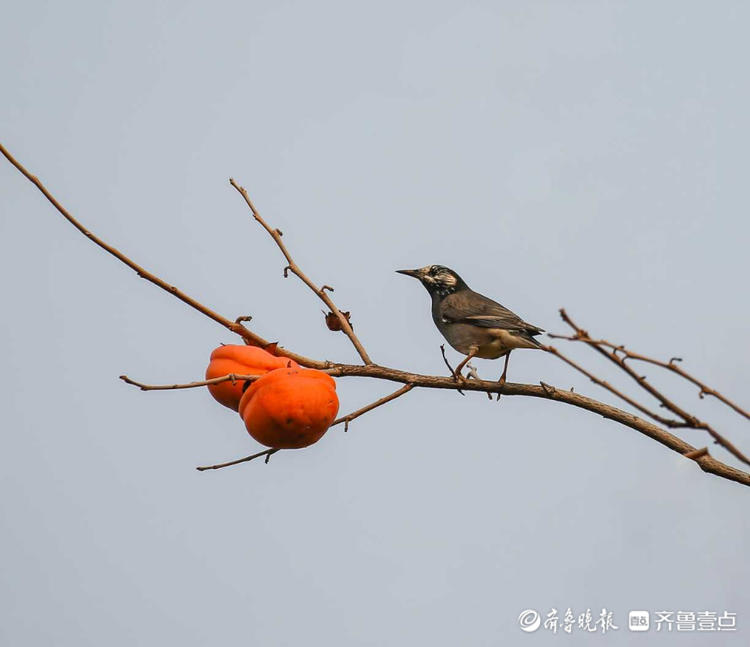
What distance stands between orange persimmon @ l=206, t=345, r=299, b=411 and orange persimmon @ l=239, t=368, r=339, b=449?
19cm

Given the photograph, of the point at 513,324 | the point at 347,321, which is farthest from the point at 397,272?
the point at 347,321

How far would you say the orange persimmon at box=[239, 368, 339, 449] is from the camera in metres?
3.90

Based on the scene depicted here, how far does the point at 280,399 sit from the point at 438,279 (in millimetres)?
5639

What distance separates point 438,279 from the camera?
9383 millimetres

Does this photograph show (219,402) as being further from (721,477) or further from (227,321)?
(721,477)

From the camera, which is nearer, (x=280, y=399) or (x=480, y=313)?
(x=280, y=399)

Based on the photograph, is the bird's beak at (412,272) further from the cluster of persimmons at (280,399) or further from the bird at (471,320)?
the cluster of persimmons at (280,399)

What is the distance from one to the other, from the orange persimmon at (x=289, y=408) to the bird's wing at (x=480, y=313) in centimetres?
370

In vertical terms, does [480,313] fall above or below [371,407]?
above

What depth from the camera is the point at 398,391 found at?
4.20 metres

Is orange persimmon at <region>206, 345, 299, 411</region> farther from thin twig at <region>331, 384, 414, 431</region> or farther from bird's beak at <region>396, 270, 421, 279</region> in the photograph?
bird's beak at <region>396, 270, 421, 279</region>

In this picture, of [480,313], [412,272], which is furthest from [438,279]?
[480,313]

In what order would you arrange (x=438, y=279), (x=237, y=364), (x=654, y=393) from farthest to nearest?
(x=438, y=279)
(x=237, y=364)
(x=654, y=393)

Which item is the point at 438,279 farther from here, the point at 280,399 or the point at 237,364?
the point at 280,399
